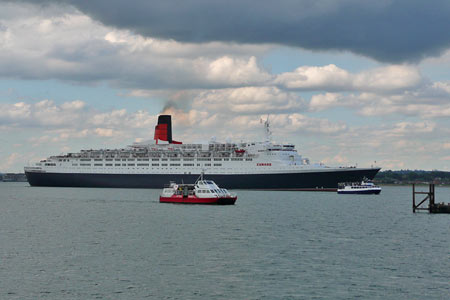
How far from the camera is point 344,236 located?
4172 cm

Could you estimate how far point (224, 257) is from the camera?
32.8m

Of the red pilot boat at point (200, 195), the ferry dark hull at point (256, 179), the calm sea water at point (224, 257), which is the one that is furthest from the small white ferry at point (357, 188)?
the calm sea water at point (224, 257)

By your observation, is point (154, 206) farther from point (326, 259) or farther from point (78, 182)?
point (78, 182)

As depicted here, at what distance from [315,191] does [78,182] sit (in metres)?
46.4

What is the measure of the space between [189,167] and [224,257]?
80287 millimetres

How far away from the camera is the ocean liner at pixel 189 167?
104 meters

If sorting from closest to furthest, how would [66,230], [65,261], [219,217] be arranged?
[65,261], [66,230], [219,217]

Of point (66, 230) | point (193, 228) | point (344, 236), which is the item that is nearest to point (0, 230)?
point (66, 230)

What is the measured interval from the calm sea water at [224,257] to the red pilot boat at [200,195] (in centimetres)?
1304

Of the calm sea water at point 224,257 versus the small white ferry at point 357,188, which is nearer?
the calm sea water at point 224,257

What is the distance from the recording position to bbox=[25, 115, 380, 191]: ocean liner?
104 m

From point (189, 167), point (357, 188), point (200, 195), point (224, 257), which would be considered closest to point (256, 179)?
point (189, 167)

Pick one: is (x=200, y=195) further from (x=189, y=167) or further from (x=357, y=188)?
(x=189, y=167)

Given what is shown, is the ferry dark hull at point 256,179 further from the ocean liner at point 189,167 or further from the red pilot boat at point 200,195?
the red pilot boat at point 200,195
